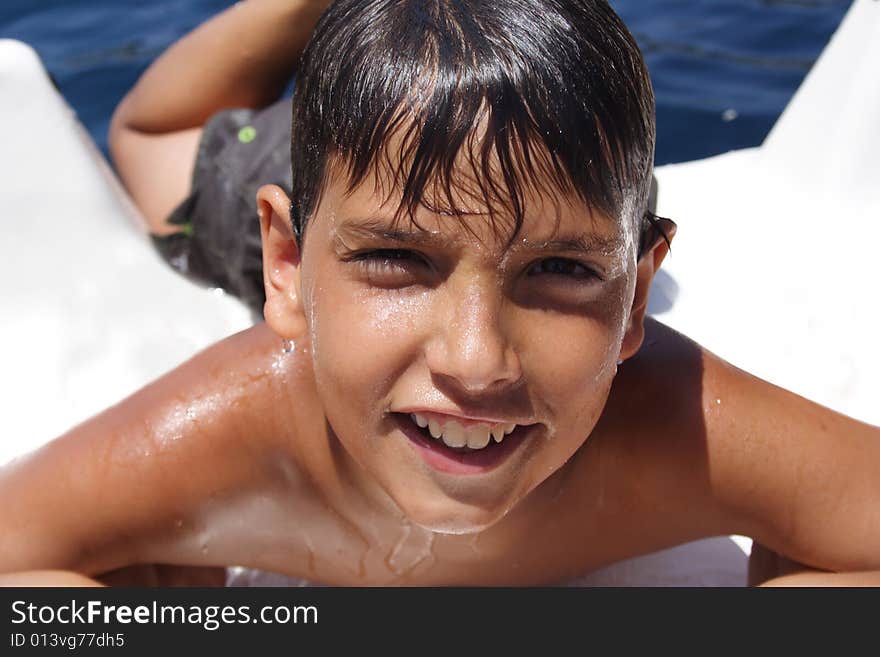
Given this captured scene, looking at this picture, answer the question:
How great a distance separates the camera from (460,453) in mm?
1743

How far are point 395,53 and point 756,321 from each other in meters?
1.77

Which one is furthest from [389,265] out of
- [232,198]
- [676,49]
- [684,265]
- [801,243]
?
[676,49]

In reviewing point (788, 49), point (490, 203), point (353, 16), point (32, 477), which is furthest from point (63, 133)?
point (788, 49)

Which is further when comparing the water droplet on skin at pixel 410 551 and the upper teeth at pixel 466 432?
the water droplet on skin at pixel 410 551

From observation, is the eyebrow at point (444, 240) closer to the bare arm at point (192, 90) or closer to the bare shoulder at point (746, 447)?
the bare shoulder at point (746, 447)

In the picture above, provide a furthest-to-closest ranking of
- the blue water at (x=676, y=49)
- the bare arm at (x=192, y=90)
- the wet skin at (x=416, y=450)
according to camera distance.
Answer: the blue water at (x=676, y=49), the bare arm at (x=192, y=90), the wet skin at (x=416, y=450)

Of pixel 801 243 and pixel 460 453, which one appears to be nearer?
pixel 460 453

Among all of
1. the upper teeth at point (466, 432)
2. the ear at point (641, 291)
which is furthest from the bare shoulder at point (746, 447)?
the upper teeth at point (466, 432)

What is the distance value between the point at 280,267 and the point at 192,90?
5.46 ft

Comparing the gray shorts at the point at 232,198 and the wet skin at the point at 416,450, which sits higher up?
the gray shorts at the point at 232,198

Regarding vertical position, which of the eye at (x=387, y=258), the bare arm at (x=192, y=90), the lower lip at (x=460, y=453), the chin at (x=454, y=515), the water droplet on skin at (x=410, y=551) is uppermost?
the bare arm at (x=192, y=90)

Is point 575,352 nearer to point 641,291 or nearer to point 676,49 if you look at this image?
point 641,291

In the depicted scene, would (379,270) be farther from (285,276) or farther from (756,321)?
(756,321)

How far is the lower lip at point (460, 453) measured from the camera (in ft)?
5.68
